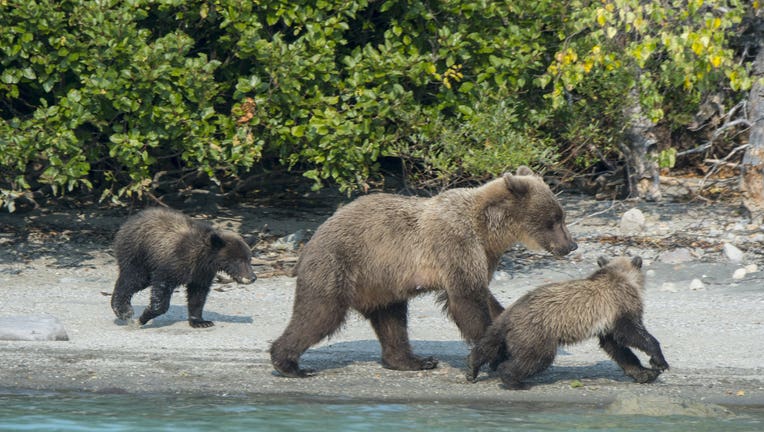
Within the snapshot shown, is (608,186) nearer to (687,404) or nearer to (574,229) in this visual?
(574,229)

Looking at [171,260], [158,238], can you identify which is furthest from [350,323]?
[158,238]

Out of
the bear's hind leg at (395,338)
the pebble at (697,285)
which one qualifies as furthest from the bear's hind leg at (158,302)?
the pebble at (697,285)

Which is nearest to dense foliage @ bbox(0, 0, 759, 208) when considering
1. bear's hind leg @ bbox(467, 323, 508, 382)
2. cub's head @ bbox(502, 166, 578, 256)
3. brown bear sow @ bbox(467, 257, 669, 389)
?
cub's head @ bbox(502, 166, 578, 256)

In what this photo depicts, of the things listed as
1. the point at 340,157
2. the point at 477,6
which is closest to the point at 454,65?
the point at 477,6

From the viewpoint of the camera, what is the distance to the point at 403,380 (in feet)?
30.7

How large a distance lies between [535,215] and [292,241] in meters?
5.91

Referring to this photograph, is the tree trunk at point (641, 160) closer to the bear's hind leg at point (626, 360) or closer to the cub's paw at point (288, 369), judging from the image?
the bear's hind leg at point (626, 360)

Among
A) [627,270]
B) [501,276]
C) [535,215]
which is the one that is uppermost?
[535,215]

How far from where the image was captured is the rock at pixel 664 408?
27.4 ft

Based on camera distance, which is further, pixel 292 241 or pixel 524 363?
pixel 292 241

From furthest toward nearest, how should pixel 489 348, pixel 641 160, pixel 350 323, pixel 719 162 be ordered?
pixel 641 160 < pixel 719 162 < pixel 350 323 < pixel 489 348

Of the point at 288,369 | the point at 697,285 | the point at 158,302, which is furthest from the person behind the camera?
the point at 697,285

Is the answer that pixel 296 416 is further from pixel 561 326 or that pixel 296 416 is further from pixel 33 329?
pixel 33 329

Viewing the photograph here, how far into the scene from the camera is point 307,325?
29.3 ft
